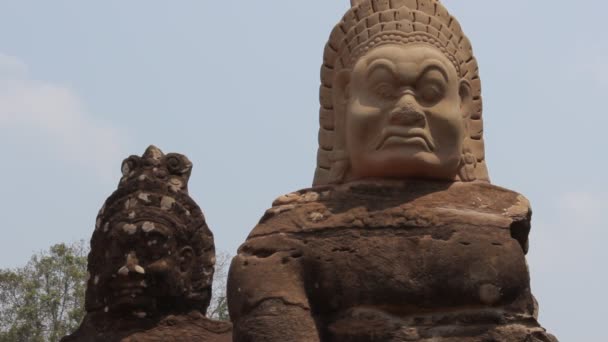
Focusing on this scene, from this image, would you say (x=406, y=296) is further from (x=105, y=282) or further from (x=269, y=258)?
(x=105, y=282)

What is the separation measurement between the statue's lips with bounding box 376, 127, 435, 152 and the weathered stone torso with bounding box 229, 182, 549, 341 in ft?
0.95

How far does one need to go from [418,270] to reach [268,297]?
740 millimetres

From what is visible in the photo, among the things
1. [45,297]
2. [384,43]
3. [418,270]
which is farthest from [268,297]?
[45,297]

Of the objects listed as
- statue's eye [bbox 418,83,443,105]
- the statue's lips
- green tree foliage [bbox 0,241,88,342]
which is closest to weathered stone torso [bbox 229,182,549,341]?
the statue's lips

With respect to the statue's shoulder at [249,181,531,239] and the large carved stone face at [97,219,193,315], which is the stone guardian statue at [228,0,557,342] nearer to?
the statue's shoulder at [249,181,531,239]

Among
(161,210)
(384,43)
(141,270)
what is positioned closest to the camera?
(384,43)

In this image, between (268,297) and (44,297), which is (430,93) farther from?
(44,297)

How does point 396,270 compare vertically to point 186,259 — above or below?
below

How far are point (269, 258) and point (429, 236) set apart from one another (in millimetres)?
798

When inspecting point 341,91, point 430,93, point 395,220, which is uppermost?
point 341,91

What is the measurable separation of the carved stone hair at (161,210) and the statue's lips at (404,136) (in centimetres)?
227

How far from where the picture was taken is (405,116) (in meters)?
6.16

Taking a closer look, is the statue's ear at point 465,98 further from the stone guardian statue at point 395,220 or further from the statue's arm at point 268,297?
the statue's arm at point 268,297

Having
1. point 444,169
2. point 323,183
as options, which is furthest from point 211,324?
point 444,169
